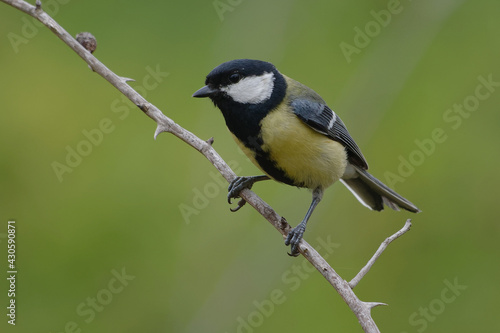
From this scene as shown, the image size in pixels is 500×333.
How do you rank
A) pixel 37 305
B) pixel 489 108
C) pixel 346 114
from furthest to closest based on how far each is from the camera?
1. pixel 489 108
2. pixel 346 114
3. pixel 37 305

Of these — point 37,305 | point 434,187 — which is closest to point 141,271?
point 37,305

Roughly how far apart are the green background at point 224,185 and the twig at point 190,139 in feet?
2.45

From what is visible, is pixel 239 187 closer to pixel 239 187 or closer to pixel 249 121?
pixel 239 187

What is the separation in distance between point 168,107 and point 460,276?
180 cm

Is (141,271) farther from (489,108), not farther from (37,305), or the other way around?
(489,108)

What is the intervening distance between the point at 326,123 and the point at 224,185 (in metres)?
0.67

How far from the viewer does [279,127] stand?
258 cm

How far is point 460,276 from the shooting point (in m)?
3.18

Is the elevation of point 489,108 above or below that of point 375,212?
above

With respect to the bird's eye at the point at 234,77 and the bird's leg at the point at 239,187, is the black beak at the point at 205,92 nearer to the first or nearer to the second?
the bird's eye at the point at 234,77

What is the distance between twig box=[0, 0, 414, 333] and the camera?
1944mm

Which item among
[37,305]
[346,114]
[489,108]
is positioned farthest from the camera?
→ [489,108]

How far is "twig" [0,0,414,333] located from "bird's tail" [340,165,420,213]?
796 mm

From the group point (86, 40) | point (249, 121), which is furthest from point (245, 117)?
point (86, 40)
